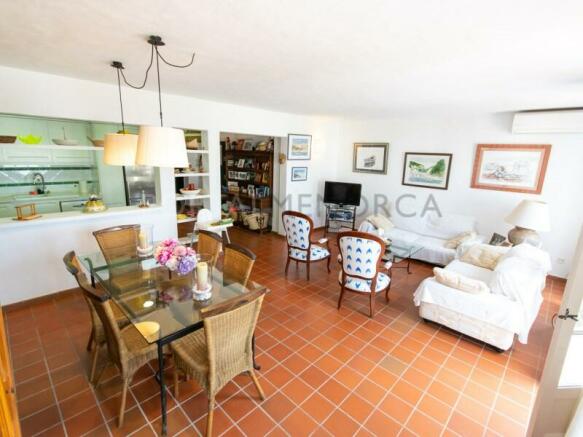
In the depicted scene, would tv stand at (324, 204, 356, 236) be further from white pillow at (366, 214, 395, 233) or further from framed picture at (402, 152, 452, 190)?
framed picture at (402, 152, 452, 190)

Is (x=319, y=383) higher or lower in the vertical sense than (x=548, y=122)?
lower

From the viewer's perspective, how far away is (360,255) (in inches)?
120

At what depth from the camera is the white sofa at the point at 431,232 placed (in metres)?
4.45

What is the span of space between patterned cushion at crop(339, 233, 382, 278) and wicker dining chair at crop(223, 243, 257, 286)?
3.78 feet

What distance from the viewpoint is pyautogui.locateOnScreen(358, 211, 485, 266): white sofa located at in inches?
175

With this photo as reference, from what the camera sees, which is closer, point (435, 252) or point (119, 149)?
point (119, 149)

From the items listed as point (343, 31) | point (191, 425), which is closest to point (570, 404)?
point (191, 425)

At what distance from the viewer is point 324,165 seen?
639 centimetres

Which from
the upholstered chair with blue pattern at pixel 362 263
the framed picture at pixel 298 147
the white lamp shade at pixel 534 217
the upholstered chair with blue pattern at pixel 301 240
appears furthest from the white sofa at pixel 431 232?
the framed picture at pixel 298 147

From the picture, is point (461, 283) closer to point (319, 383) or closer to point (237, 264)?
point (319, 383)

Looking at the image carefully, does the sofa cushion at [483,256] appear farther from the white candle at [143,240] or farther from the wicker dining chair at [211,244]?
the white candle at [143,240]

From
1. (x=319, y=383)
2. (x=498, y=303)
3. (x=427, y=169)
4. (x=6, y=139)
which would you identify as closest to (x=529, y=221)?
(x=498, y=303)

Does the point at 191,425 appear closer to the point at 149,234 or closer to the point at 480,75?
the point at 149,234

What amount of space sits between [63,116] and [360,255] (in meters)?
3.48
